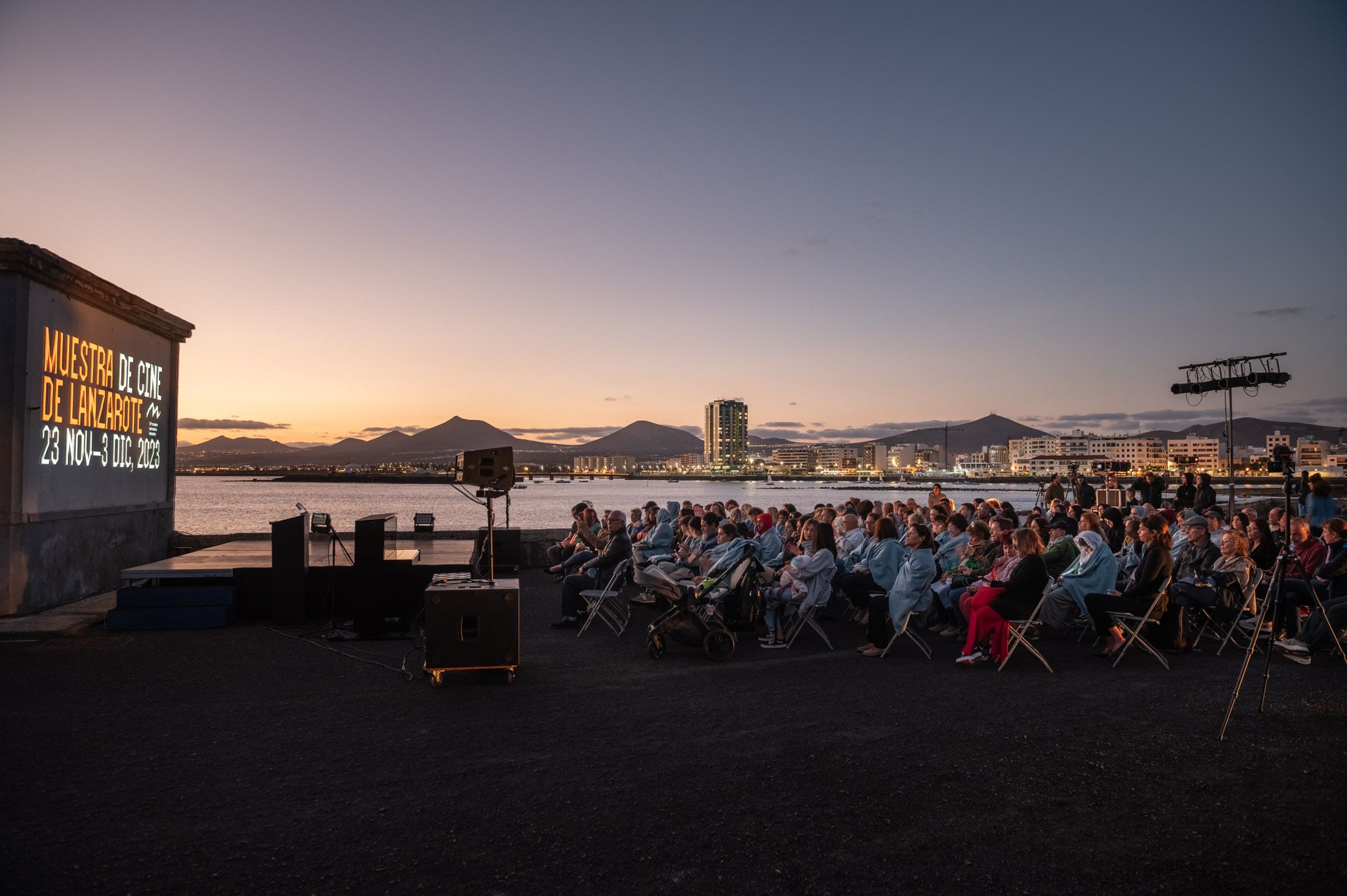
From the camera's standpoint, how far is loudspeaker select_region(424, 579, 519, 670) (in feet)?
19.1

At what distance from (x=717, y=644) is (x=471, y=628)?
2.24 m

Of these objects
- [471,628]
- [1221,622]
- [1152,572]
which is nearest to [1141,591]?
[1152,572]

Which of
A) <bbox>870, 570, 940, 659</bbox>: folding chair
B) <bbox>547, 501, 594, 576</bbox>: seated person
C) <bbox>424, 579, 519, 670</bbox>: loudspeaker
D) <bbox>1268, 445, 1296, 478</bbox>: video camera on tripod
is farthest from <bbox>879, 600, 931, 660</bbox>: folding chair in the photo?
<bbox>547, 501, 594, 576</bbox>: seated person

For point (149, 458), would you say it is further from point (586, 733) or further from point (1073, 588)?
point (1073, 588)

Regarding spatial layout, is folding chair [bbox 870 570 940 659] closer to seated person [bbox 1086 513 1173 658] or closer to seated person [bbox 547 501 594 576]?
seated person [bbox 1086 513 1173 658]

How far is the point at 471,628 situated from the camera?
5.97 metres

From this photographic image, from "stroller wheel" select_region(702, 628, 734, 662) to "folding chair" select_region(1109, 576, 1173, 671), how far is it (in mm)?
3250

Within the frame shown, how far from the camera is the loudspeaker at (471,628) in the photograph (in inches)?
230

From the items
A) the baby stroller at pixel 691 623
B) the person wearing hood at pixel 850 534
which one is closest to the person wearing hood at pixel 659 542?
the person wearing hood at pixel 850 534

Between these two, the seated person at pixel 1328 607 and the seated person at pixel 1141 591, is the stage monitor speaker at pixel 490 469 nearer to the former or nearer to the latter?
the seated person at pixel 1141 591

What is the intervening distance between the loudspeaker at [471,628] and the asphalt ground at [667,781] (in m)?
0.22

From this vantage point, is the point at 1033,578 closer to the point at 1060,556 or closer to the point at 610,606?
the point at 1060,556

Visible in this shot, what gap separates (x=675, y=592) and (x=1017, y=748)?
338 cm

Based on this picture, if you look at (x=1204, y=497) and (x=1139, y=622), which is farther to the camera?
(x=1204, y=497)
